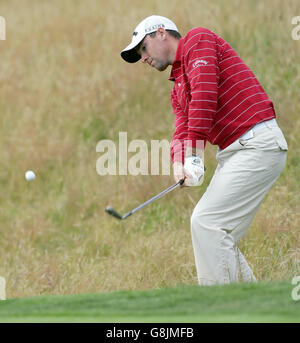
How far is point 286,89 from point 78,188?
2978 millimetres

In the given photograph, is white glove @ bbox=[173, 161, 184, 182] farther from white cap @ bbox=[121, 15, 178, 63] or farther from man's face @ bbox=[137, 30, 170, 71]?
white cap @ bbox=[121, 15, 178, 63]

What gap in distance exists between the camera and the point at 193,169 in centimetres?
500

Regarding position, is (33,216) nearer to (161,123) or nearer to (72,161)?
(72,161)

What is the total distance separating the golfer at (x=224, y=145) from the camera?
492cm

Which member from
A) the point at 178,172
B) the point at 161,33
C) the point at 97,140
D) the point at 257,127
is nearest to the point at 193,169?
the point at 178,172

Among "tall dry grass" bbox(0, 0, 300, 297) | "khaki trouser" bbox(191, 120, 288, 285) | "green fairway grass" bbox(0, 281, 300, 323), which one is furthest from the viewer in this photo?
"tall dry grass" bbox(0, 0, 300, 297)

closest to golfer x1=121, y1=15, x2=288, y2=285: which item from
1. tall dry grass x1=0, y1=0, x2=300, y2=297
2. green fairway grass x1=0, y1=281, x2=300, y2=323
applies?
green fairway grass x1=0, y1=281, x2=300, y2=323

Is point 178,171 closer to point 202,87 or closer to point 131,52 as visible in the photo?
point 202,87

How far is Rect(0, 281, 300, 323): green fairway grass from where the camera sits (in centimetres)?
377

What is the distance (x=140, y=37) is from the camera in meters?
5.36

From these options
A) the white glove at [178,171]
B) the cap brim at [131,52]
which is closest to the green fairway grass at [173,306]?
the white glove at [178,171]

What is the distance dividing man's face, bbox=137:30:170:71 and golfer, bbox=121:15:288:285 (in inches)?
5.5

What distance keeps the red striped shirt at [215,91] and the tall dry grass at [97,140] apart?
162 centimetres
